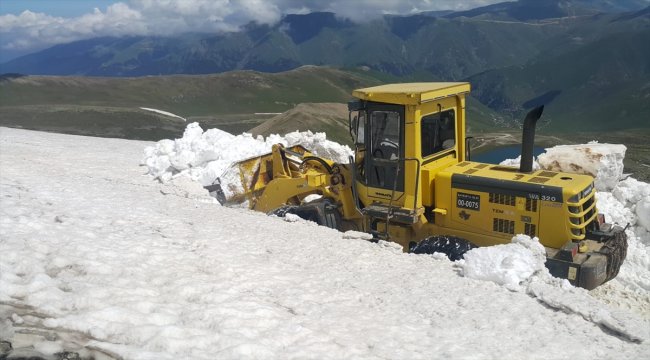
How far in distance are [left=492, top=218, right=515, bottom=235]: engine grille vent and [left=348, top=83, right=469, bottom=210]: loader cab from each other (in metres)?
1.05

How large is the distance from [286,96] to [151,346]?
509ft

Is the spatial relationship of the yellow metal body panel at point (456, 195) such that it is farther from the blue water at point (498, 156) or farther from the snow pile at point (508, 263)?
the blue water at point (498, 156)

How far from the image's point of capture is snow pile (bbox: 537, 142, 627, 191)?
10867 millimetres

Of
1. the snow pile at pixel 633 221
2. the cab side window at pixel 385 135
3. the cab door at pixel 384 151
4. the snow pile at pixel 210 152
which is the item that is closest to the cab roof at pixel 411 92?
the cab door at pixel 384 151

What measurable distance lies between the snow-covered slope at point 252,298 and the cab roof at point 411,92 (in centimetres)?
219

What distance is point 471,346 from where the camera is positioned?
226 inches

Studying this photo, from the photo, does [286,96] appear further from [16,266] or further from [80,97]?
[16,266]

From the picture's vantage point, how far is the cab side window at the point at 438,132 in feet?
29.3

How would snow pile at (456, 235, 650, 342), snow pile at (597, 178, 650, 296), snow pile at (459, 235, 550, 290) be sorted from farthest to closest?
snow pile at (597, 178, 650, 296), snow pile at (459, 235, 550, 290), snow pile at (456, 235, 650, 342)

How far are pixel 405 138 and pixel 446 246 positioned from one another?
171 centimetres

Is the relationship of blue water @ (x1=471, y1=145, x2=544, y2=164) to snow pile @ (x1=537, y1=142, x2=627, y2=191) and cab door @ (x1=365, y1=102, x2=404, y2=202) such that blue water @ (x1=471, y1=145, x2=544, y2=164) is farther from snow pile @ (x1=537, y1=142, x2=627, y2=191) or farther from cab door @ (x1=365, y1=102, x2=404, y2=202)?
cab door @ (x1=365, y1=102, x2=404, y2=202)

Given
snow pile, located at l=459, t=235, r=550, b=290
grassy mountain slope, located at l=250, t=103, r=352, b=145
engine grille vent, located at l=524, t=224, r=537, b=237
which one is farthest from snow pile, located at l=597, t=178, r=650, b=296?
grassy mountain slope, located at l=250, t=103, r=352, b=145

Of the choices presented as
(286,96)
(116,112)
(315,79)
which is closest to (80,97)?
(116,112)

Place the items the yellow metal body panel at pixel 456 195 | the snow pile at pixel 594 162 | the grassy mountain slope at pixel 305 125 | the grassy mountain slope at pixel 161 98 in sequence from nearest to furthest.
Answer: the yellow metal body panel at pixel 456 195
the snow pile at pixel 594 162
the grassy mountain slope at pixel 305 125
the grassy mountain slope at pixel 161 98
